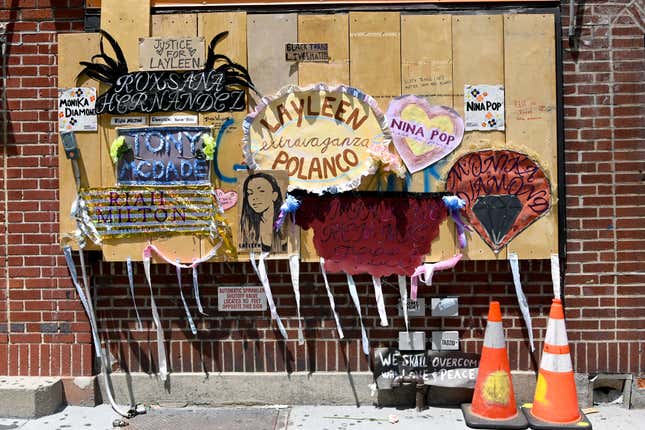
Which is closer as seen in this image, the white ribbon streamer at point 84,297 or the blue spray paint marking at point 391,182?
the blue spray paint marking at point 391,182

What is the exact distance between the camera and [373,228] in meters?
4.97

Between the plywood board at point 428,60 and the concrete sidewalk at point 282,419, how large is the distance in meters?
1.76

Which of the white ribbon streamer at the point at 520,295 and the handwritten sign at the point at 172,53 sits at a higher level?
the handwritten sign at the point at 172,53

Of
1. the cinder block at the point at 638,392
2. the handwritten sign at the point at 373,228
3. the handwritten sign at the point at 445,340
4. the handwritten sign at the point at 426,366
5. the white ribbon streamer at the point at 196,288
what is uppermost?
the handwritten sign at the point at 373,228

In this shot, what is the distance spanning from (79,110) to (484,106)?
3.14m

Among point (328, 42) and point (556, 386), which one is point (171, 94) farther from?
point (556, 386)

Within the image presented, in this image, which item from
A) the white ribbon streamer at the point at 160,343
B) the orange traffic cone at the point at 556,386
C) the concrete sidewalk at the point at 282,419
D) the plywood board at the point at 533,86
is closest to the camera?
the orange traffic cone at the point at 556,386

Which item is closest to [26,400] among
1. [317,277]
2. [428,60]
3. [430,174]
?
[317,277]

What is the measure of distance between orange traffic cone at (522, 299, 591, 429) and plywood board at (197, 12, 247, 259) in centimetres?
261

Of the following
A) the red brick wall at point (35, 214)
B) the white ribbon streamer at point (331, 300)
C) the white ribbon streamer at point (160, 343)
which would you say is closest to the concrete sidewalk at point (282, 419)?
the white ribbon streamer at point (160, 343)

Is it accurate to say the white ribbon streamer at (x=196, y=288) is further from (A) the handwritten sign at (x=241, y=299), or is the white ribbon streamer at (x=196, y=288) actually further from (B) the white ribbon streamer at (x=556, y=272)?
(B) the white ribbon streamer at (x=556, y=272)

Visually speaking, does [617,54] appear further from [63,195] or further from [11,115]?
[11,115]

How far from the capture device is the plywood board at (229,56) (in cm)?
495

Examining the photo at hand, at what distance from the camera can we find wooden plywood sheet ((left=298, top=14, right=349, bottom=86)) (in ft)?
16.2
